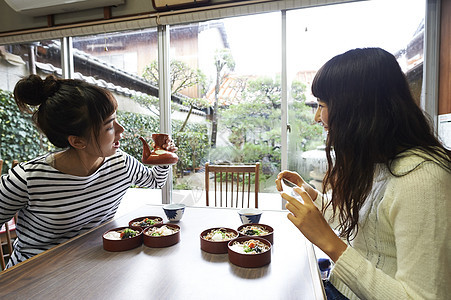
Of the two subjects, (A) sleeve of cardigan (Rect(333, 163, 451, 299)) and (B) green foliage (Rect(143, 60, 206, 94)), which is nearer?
(A) sleeve of cardigan (Rect(333, 163, 451, 299))

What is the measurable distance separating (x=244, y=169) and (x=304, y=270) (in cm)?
109

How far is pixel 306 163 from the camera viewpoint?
2568mm

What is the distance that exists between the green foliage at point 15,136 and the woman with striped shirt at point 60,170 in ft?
8.16

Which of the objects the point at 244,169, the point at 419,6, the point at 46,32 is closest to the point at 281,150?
the point at 244,169

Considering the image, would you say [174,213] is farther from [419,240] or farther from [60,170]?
[419,240]

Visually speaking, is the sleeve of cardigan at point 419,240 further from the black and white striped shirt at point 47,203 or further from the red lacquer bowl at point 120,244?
the black and white striped shirt at point 47,203

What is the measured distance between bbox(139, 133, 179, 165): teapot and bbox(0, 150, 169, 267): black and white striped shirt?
24 centimetres

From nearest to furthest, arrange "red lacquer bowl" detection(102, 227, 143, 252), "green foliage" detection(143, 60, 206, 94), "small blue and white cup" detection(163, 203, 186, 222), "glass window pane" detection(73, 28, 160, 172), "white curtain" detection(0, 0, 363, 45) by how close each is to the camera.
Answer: "red lacquer bowl" detection(102, 227, 143, 252) < "small blue and white cup" detection(163, 203, 186, 222) < "white curtain" detection(0, 0, 363, 45) < "green foliage" detection(143, 60, 206, 94) < "glass window pane" detection(73, 28, 160, 172)

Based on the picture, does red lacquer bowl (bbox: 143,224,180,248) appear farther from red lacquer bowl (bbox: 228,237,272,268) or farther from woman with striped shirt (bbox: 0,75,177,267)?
woman with striped shirt (bbox: 0,75,177,267)

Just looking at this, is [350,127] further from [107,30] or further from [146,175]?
[107,30]

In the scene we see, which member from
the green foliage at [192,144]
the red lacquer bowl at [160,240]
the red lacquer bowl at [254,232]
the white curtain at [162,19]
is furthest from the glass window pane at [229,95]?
the red lacquer bowl at [160,240]

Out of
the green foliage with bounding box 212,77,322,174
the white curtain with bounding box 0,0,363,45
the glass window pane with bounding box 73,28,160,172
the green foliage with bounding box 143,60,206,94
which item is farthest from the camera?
the glass window pane with bounding box 73,28,160,172

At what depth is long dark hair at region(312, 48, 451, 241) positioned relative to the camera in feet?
2.58

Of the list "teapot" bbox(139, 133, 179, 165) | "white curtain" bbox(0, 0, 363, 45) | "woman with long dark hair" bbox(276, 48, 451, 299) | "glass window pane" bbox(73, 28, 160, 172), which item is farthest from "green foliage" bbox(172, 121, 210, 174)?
"woman with long dark hair" bbox(276, 48, 451, 299)
